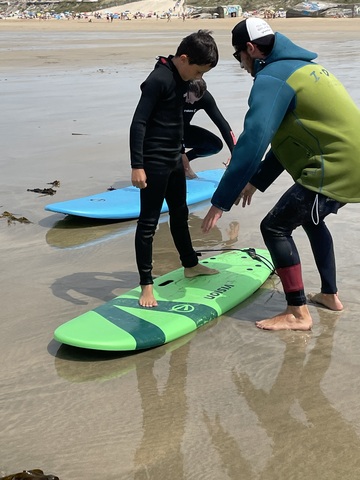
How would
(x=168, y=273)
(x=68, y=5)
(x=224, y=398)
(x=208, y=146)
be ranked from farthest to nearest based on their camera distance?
1. (x=68, y=5)
2. (x=208, y=146)
3. (x=168, y=273)
4. (x=224, y=398)

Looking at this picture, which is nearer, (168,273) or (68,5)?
(168,273)

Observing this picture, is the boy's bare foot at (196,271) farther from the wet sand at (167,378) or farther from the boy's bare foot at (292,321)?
the boy's bare foot at (292,321)

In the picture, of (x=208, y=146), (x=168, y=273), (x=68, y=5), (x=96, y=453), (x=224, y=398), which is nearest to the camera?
(x=96, y=453)

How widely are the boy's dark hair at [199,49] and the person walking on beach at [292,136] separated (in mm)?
188

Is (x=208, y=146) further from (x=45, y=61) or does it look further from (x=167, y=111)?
(x=45, y=61)

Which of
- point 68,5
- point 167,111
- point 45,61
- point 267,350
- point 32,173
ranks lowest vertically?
point 68,5

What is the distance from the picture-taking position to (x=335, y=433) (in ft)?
8.54

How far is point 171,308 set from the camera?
368cm

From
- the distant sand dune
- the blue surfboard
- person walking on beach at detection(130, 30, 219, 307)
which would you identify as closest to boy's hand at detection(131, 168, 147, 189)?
person walking on beach at detection(130, 30, 219, 307)

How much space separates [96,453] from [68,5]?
323ft

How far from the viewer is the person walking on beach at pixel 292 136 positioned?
3.20 m

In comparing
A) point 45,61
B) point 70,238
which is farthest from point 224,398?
point 45,61

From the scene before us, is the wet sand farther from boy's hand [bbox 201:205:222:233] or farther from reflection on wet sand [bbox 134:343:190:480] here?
boy's hand [bbox 201:205:222:233]

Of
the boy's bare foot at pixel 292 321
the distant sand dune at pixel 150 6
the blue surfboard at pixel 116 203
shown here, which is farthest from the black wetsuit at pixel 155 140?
the distant sand dune at pixel 150 6
